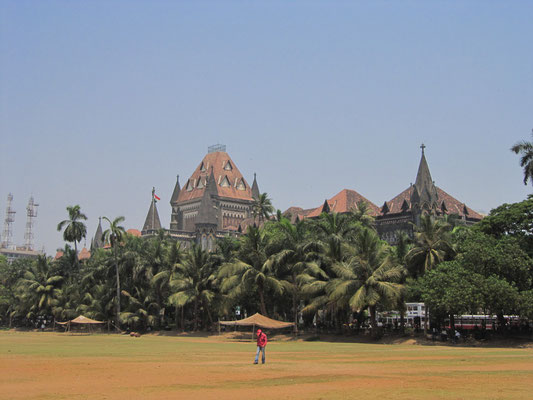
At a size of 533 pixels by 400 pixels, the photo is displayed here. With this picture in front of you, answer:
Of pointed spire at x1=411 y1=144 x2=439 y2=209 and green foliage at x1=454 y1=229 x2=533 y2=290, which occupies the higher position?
pointed spire at x1=411 y1=144 x2=439 y2=209

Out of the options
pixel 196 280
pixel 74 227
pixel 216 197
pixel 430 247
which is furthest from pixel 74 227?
pixel 216 197

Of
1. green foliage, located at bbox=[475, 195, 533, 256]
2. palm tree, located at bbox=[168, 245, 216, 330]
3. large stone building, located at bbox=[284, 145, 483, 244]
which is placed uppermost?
large stone building, located at bbox=[284, 145, 483, 244]

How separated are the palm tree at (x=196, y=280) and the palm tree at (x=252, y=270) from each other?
500 centimetres

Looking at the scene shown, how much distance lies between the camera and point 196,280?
195ft

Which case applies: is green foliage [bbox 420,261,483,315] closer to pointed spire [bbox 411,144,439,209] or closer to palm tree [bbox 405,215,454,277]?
palm tree [bbox 405,215,454,277]

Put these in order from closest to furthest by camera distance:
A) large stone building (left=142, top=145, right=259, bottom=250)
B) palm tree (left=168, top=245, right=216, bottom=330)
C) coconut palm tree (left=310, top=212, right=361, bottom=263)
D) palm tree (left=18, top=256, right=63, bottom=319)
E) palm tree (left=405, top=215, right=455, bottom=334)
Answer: palm tree (left=405, top=215, right=455, bottom=334)
coconut palm tree (left=310, top=212, right=361, bottom=263)
palm tree (left=168, top=245, right=216, bottom=330)
palm tree (left=18, top=256, right=63, bottom=319)
large stone building (left=142, top=145, right=259, bottom=250)

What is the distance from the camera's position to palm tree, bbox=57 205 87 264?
77000mm

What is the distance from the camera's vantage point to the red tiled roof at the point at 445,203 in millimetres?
97875

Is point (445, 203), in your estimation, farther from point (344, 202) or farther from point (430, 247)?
point (430, 247)

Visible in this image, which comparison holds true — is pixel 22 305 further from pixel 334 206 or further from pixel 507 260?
pixel 507 260

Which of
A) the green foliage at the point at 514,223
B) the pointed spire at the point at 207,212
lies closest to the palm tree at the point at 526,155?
the green foliage at the point at 514,223

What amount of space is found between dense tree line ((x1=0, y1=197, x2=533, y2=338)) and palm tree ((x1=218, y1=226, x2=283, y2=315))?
3.5 inches

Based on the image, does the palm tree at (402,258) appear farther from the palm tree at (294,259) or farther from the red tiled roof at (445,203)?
the red tiled roof at (445,203)

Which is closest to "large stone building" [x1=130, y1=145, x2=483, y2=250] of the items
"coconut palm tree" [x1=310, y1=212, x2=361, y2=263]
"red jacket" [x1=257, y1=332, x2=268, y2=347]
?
"coconut palm tree" [x1=310, y1=212, x2=361, y2=263]
